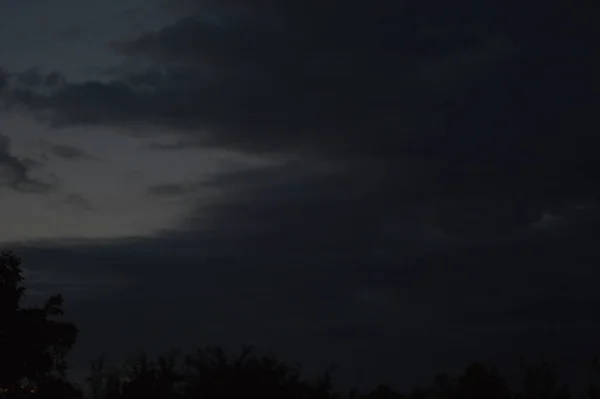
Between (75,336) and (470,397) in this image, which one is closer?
(75,336)

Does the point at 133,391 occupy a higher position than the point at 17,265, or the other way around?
the point at 17,265

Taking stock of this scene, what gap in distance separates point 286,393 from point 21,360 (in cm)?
1209

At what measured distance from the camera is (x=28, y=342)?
1844 inches

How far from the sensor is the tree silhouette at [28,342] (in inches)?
1827

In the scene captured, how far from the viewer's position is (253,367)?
4444 cm

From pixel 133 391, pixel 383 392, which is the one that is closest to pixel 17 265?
pixel 133 391

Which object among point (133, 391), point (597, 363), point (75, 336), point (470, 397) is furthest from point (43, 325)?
point (597, 363)

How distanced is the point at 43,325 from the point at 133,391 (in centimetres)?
577

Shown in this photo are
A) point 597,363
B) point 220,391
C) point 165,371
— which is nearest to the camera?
point 220,391

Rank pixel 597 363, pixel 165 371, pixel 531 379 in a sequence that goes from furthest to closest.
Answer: pixel 531 379 < pixel 597 363 < pixel 165 371

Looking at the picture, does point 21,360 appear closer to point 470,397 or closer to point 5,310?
point 5,310

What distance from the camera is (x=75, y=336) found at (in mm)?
48344

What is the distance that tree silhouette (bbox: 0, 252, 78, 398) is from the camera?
46406mm

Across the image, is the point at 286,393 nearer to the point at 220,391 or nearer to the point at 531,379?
the point at 220,391
